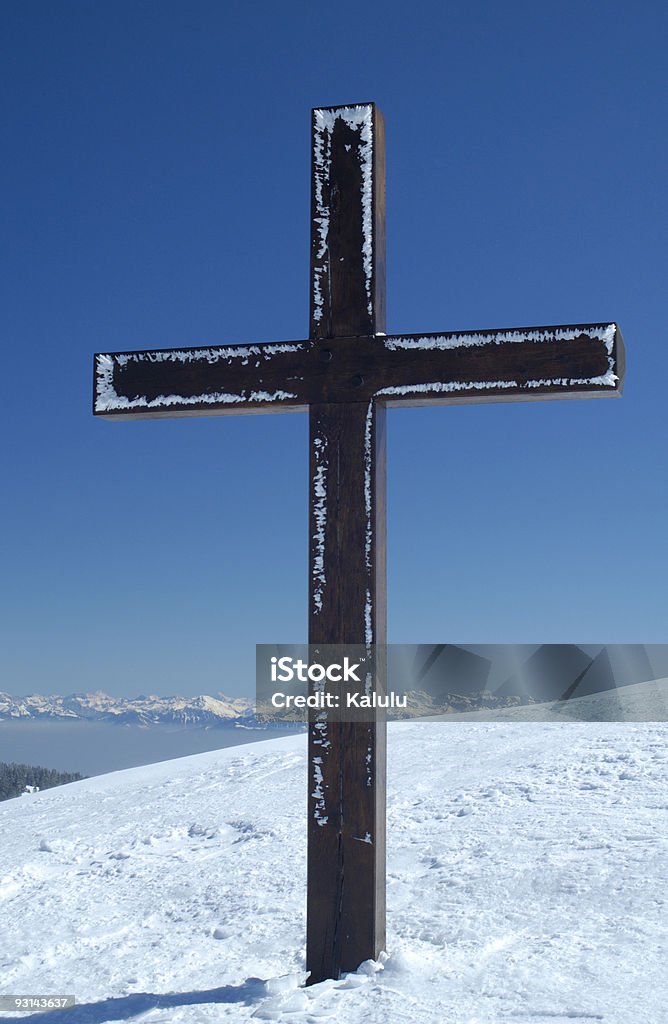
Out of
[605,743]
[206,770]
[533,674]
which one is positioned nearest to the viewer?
[605,743]

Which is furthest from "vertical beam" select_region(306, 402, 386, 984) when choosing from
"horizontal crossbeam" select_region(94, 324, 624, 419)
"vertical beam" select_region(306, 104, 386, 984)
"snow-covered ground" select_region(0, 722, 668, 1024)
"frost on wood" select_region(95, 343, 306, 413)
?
"frost on wood" select_region(95, 343, 306, 413)

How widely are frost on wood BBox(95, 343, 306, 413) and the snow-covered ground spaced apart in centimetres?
262

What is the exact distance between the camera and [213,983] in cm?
414

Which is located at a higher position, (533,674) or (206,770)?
(533,674)

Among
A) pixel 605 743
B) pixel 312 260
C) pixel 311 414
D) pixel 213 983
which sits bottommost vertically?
pixel 213 983

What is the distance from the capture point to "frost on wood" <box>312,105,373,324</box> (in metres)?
4.35

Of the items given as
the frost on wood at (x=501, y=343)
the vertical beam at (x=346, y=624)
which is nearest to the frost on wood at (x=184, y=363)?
the vertical beam at (x=346, y=624)

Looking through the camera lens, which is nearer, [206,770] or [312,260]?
[312,260]

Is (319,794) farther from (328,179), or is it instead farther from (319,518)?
(328,179)

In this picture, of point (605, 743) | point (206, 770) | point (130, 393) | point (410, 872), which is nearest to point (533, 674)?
point (605, 743)

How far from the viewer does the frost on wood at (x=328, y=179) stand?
4.35 meters

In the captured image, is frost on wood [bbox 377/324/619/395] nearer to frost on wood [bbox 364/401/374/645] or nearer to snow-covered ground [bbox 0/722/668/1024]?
frost on wood [bbox 364/401/374/645]

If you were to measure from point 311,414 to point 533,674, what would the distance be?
6.62 metres

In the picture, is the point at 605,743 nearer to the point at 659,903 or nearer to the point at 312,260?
the point at 659,903
